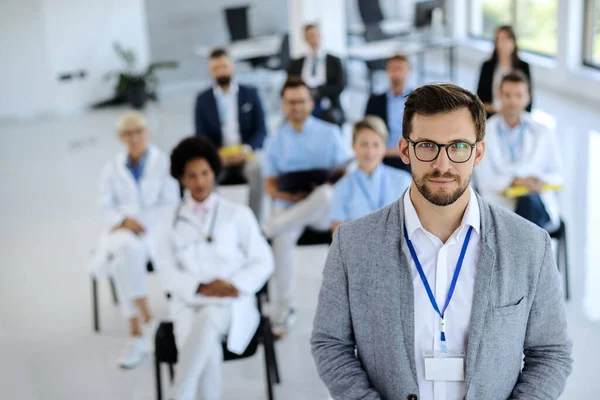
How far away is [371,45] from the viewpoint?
11445 mm

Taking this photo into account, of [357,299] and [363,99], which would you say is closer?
[357,299]

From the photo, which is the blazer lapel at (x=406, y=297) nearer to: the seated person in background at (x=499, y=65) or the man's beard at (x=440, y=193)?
the man's beard at (x=440, y=193)

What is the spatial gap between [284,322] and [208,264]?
1143 millimetres

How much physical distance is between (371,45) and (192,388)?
8.48 meters

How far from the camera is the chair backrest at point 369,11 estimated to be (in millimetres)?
13469

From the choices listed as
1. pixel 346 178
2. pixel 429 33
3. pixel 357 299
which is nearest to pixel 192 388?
pixel 346 178

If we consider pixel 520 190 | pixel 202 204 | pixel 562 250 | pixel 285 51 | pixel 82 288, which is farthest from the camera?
pixel 285 51

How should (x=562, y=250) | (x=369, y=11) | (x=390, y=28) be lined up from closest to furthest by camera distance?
(x=562, y=250), (x=390, y=28), (x=369, y=11)

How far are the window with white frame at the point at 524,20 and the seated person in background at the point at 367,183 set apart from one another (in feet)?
25.1

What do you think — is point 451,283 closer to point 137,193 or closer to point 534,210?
point 534,210

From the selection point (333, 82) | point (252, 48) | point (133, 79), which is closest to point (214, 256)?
point (333, 82)

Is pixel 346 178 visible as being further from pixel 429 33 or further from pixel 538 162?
pixel 429 33

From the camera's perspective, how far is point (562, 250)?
5.03m

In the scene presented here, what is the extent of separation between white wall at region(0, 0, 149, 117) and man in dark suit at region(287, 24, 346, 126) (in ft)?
17.2
